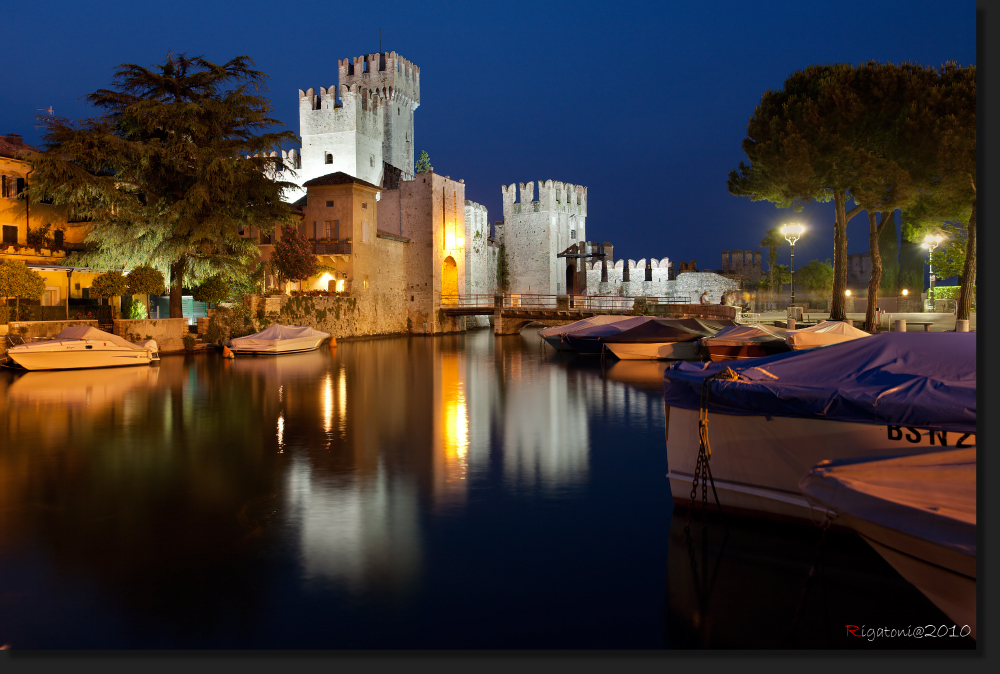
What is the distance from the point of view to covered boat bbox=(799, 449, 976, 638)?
3.41m

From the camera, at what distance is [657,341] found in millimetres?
22703

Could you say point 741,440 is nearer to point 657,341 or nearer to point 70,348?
point 657,341

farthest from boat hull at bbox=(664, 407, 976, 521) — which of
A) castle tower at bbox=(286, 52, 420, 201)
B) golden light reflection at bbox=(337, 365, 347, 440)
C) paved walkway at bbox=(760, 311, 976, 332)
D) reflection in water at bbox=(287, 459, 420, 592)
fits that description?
castle tower at bbox=(286, 52, 420, 201)

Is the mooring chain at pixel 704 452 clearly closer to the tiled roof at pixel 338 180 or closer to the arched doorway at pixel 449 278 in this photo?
the tiled roof at pixel 338 180

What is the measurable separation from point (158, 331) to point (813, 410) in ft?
78.6

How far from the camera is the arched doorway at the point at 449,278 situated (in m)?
46.1

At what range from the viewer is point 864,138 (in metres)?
23.7

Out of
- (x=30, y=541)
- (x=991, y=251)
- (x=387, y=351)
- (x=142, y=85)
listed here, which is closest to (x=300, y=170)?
(x=142, y=85)

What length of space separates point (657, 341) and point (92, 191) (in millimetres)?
20533

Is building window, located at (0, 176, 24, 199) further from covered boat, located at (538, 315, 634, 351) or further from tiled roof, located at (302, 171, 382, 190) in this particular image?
covered boat, located at (538, 315, 634, 351)

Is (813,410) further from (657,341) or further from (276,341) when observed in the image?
(276,341)

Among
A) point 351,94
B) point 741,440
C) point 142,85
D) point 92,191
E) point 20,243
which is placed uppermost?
point 351,94

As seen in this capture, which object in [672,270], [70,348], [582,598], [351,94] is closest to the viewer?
[582,598]

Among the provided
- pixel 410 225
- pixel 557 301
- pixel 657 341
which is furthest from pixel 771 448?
pixel 410 225
